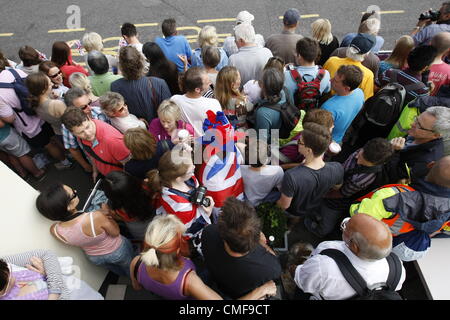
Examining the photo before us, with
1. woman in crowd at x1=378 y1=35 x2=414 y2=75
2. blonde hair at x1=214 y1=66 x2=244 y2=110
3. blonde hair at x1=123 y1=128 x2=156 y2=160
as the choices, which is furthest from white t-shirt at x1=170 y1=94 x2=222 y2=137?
woman in crowd at x1=378 y1=35 x2=414 y2=75

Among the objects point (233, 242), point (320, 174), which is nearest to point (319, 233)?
point (320, 174)

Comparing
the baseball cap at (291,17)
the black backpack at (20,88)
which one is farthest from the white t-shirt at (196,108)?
the baseball cap at (291,17)

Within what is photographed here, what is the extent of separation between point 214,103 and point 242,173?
934 mm

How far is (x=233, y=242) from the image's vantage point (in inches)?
76.4

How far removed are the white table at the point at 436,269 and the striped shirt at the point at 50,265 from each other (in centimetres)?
333

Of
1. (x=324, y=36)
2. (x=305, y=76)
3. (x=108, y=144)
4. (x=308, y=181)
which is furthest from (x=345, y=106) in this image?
(x=108, y=144)

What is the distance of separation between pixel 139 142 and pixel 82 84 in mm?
1419

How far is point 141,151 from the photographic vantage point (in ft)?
9.00

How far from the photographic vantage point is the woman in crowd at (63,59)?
3943mm

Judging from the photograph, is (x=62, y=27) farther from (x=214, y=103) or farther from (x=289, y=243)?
(x=289, y=243)

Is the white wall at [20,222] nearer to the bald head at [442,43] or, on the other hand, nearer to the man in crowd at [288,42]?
the man in crowd at [288,42]

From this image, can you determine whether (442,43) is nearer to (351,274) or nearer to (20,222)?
(351,274)
